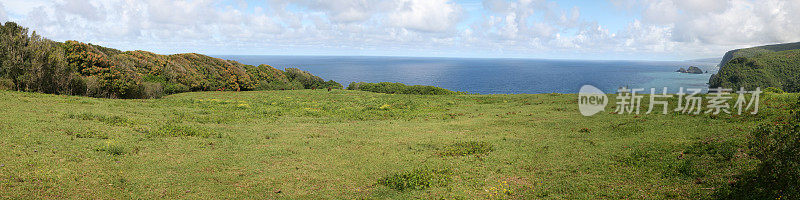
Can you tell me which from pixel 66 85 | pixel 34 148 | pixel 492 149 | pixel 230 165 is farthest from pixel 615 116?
pixel 66 85

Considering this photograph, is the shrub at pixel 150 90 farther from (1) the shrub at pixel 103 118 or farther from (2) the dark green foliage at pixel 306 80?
(2) the dark green foliage at pixel 306 80

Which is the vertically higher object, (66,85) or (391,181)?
(66,85)

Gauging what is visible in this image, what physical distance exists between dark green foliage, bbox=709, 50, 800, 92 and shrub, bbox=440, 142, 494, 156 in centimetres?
13557

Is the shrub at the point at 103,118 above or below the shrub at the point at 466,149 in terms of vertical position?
above

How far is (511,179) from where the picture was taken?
1160cm

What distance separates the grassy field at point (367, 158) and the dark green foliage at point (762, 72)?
132530mm

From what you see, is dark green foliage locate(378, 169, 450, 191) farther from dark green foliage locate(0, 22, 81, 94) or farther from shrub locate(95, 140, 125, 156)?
dark green foliage locate(0, 22, 81, 94)

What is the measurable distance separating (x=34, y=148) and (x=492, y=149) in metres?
16.9

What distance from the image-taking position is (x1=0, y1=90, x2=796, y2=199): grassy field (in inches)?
393

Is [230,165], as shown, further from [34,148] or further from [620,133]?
[620,133]

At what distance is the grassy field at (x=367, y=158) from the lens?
9984 millimetres

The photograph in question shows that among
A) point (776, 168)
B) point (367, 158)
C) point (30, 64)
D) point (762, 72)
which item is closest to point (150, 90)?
point (30, 64)

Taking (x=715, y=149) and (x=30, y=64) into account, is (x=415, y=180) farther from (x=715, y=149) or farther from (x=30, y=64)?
(x=30, y=64)

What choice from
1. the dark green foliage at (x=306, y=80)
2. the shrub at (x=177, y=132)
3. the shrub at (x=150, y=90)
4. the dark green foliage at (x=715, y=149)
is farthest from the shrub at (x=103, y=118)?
the dark green foliage at (x=306, y=80)
